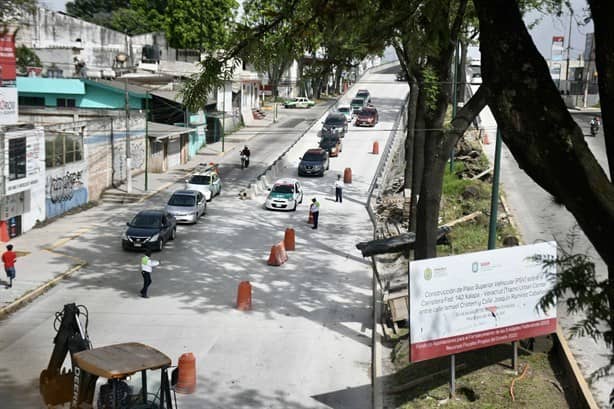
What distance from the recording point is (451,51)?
2025cm

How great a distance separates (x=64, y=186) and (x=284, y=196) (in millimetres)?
10557

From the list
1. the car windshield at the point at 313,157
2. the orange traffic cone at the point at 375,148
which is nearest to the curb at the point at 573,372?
the car windshield at the point at 313,157

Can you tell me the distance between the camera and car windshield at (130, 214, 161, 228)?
30578mm

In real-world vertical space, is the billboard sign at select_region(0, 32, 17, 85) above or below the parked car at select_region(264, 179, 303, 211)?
above

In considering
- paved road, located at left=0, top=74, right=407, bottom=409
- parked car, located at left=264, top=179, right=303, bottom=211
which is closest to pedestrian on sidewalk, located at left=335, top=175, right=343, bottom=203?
parked car, located at left=264, top=179, right=303, bottom=211

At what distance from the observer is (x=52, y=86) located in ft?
156

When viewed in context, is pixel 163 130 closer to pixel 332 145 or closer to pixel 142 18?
pixel 332 145

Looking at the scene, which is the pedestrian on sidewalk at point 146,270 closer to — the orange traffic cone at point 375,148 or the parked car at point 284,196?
the parked car at point 284,196

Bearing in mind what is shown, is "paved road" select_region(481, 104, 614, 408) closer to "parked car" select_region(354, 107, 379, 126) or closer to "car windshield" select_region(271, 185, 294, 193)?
"car windshield" select_region(271, 185, 294, 193)

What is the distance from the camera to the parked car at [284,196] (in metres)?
38.9

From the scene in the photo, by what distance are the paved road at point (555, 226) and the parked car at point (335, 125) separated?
585 inches

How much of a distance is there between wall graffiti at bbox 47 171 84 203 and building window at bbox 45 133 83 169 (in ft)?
2.05

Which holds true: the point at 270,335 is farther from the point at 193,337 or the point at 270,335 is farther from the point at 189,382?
the point at 189,382

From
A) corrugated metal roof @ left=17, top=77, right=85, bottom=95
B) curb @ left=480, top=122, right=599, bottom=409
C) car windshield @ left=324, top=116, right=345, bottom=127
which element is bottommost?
curb @ left=480, top=122, right=599, bottom=409
